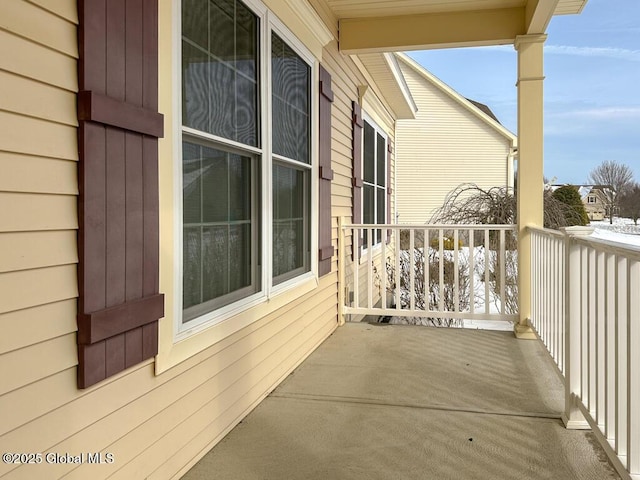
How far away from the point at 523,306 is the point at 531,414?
6.43ft

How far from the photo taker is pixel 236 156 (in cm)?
261

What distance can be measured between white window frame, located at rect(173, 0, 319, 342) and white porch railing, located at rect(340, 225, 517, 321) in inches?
48.5

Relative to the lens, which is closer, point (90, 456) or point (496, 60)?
point (90, 456)

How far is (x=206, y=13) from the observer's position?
2270mm

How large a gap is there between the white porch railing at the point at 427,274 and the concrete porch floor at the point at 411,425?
3.09 feet

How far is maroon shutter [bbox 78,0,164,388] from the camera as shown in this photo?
1492 mm

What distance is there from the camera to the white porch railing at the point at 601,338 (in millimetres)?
1723

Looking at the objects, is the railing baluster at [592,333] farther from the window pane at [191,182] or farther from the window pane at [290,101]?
the window pane at [290,101]

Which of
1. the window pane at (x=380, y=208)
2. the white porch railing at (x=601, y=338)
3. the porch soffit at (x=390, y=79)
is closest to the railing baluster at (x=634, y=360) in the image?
the white porch railing at (x=601, y=338)

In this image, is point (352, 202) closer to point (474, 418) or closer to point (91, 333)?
point (474, 418)

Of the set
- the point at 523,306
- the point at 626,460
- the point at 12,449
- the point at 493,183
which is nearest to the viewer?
the point at 12,449

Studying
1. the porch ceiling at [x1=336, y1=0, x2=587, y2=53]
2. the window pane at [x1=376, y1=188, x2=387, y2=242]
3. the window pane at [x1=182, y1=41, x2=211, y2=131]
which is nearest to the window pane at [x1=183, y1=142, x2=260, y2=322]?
the window pane at [x1=182, y1=41, x2=211, y2=131]

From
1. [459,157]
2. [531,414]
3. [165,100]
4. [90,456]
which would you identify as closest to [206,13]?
[165,100]

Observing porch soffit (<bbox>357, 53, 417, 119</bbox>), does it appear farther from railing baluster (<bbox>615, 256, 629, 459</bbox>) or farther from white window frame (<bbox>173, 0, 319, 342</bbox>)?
railing baluster (<bbox>615, 256, 629, 459</bbox>)
